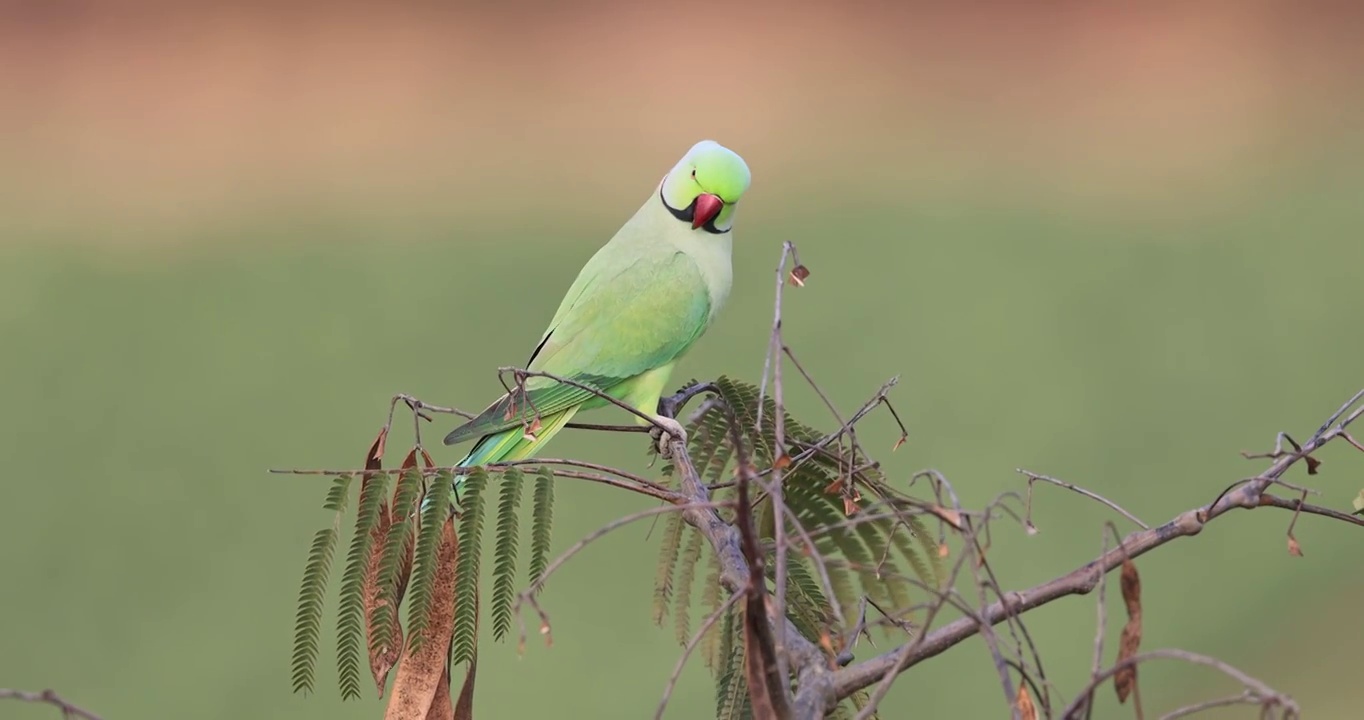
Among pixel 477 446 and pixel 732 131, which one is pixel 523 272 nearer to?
pixel 732 131

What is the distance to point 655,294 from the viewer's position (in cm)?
186

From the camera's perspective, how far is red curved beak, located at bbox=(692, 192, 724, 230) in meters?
1.85

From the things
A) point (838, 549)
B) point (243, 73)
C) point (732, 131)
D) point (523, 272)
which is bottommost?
point (838, 549)

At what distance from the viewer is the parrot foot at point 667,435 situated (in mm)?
1416

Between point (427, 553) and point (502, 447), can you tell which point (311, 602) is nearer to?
point (427, 553)

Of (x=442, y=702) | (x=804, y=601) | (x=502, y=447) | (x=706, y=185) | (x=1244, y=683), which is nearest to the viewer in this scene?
(x=1244, y=683)

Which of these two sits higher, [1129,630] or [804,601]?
[804,601]

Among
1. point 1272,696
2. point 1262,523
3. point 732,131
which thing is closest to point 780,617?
point 1272,696

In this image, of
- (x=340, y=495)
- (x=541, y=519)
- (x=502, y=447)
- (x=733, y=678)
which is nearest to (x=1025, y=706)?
(x=733, y=678)

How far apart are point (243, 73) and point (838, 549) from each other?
2.71 meters

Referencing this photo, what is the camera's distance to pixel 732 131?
3.40 m

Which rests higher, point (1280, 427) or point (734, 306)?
point (1280, 427)

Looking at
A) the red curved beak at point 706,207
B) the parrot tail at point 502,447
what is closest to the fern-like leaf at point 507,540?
the parrot tail at point 502,447

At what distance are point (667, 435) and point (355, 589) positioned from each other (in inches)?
20.0
